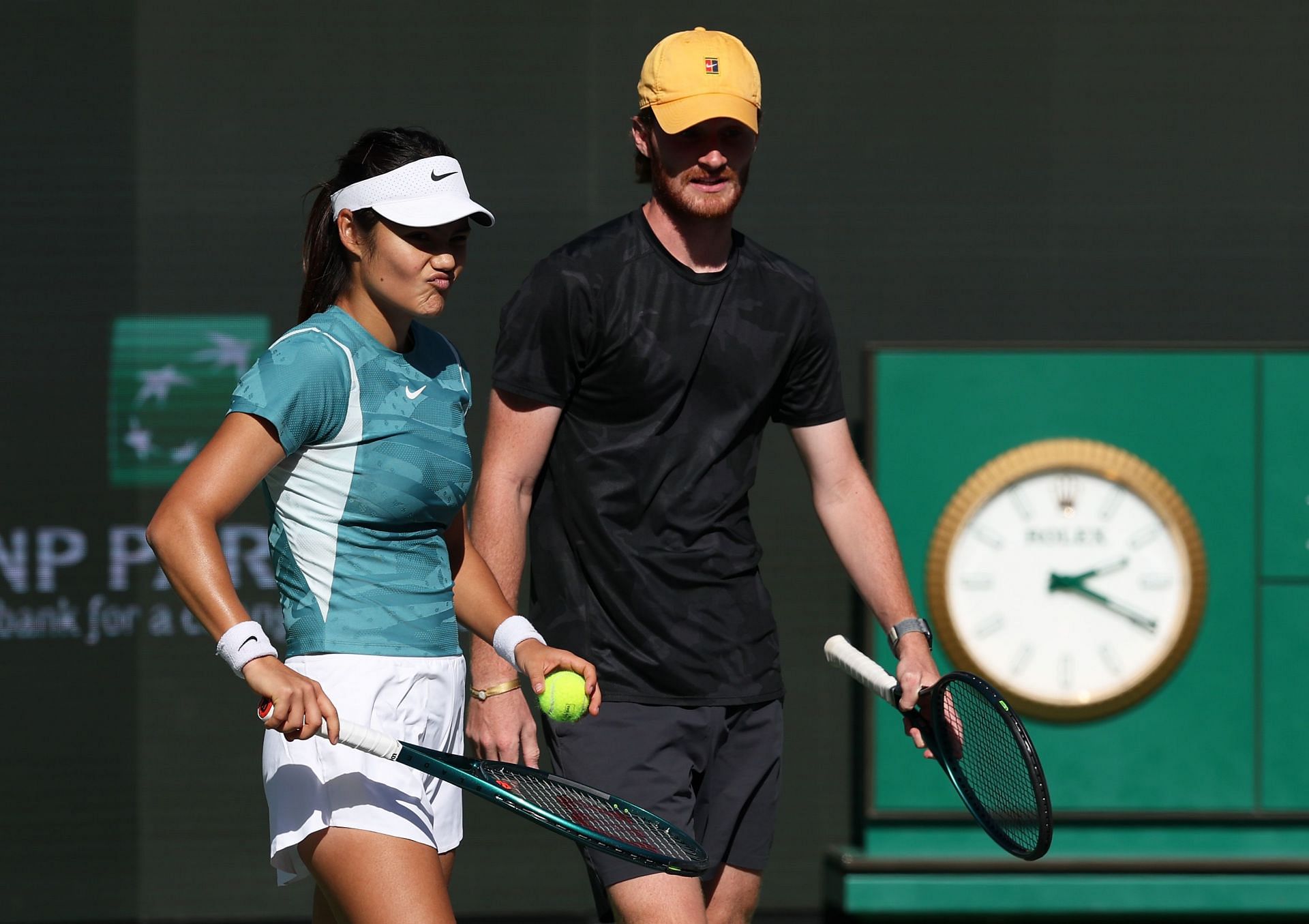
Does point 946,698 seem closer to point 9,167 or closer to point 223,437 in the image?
point 223,437

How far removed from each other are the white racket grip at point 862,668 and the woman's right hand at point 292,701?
1.03 metres

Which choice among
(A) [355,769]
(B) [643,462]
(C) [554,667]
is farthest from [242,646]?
(B) [643,462]

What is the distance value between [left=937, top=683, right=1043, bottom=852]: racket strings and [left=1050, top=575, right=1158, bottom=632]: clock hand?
2.03 metres

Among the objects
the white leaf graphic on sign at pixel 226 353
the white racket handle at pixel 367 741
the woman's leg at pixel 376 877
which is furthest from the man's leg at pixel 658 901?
the white leaf graphic on sign at pixel 226 353

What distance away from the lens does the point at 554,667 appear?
8.36ft

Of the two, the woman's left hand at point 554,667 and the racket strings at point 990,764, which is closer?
the woman's left hand at point 554,667

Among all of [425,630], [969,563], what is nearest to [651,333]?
[425,630]

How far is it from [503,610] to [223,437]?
1.91 ft

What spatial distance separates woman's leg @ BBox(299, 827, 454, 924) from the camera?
7.73ft

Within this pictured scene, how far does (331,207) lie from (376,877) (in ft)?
3.08

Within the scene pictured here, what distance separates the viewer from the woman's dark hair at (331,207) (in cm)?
255

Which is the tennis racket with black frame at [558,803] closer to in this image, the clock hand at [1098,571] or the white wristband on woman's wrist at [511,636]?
the white wristband on woman's wrist at [511,636]

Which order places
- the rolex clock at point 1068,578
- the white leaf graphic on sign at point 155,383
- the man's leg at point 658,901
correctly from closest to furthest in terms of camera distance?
the man's leg at point 658,901, the rolex clock at point 1068,578, the white leaf graphic on sign at point 155,383

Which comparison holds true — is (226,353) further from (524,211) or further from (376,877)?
(376,877)
